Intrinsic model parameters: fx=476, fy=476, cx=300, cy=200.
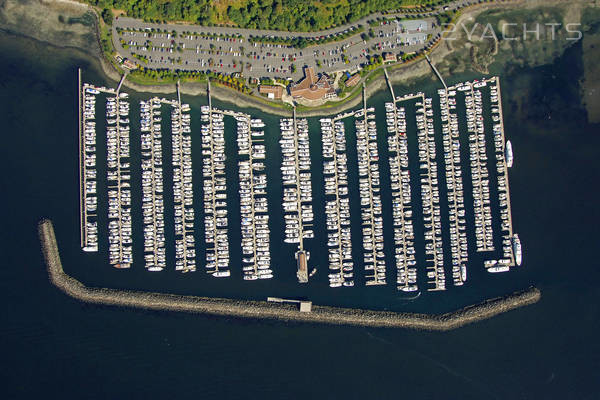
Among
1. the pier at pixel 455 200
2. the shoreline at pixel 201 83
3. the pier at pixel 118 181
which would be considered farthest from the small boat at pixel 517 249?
the pier at pixel 118 181

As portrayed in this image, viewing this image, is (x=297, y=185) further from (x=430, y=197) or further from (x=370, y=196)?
(x=430, y=197)

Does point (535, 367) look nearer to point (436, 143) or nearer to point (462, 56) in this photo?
point (436, 143)

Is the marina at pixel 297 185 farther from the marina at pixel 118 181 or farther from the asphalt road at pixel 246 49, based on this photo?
the marina at pixel 118 181

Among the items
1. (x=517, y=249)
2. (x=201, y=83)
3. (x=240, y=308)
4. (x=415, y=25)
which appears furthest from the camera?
(x=415, y=25)

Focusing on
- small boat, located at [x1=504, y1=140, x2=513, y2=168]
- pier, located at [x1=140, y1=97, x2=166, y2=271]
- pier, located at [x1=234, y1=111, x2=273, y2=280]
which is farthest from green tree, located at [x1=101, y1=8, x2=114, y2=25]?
small boat, located at [x1=504, y1=140, x2=513, y2=168]

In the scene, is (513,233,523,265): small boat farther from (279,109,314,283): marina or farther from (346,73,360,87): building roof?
(346,73,360,87): building roof

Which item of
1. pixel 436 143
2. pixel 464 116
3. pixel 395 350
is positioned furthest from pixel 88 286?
pixel 464 116

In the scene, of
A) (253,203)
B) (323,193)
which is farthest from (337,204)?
(253,203)
